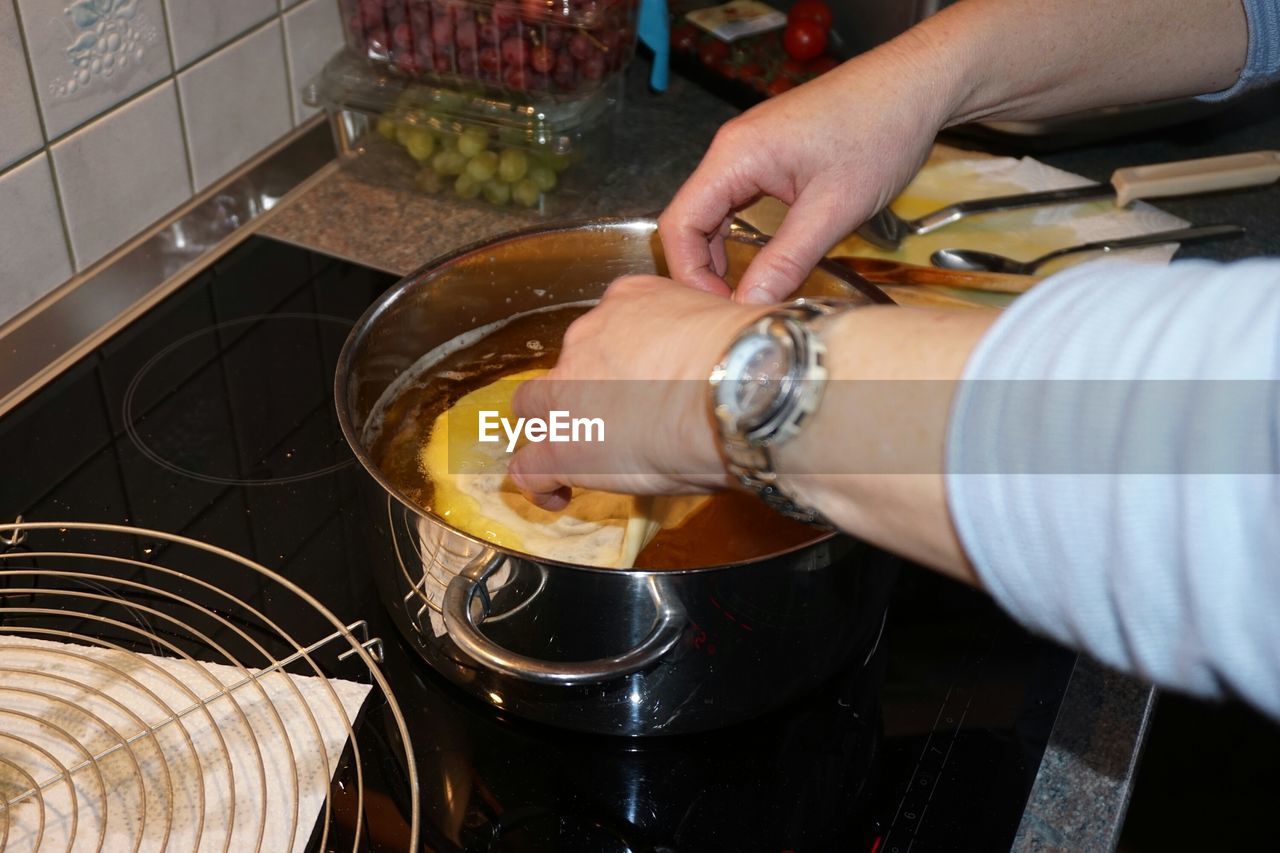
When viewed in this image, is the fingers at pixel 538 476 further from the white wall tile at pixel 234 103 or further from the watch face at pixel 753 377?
the white wall tile at pixel 234 103

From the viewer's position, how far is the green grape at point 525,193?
1025 millimetres

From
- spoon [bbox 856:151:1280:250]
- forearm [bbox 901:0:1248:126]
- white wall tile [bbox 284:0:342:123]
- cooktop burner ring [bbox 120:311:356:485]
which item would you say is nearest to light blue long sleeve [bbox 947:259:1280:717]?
forearm [bbox 901:0:1248:126]

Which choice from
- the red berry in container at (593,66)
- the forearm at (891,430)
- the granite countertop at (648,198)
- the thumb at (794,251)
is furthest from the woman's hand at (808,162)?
the red berry in container at (593,66)

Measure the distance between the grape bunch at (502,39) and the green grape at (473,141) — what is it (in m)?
0.04

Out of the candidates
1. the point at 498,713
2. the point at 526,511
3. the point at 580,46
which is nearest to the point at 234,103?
the point at 580,46

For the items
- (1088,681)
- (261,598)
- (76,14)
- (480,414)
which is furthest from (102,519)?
(1088,681)

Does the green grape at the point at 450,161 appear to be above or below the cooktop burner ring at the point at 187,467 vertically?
above

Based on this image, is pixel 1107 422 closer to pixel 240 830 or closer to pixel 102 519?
pixel 240 830

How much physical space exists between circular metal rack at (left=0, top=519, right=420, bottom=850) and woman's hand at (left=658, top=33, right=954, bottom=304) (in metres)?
0.29

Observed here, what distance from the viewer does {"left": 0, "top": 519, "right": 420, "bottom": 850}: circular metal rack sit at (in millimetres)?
552

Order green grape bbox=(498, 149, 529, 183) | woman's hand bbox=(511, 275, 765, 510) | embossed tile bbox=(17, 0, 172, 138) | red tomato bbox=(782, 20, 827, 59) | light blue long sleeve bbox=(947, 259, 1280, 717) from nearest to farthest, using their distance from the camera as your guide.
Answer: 1. light blue long sleeve bbox=(947, 259, 1280, 717)
2. woman's hand bbox=(511, 275, 765, 510)
3. embossed tile bbox=(17, 0, 172, 138)
4. green grape bbox=(498, 149, 529, 183)
5. red tomato bbox=(782, 20, 827, 59)

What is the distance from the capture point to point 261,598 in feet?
2.25

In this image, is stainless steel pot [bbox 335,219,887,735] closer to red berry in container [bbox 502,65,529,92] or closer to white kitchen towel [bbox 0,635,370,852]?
white kitchen towel [bbox 0,635,370,852]

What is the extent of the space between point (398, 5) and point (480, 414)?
0.40 meters
